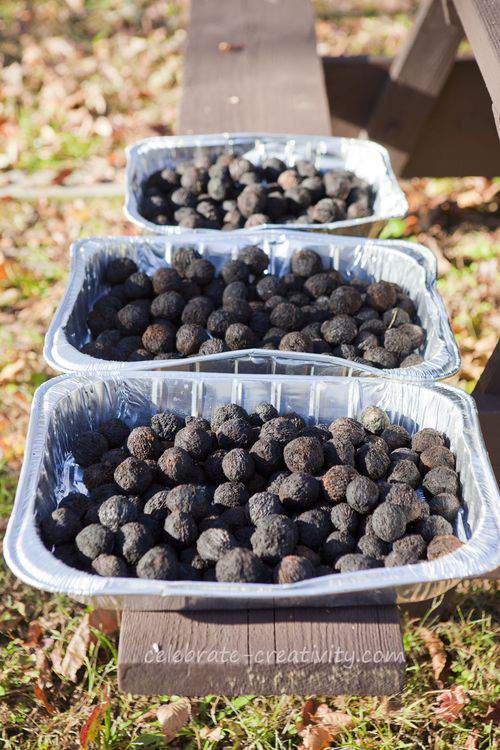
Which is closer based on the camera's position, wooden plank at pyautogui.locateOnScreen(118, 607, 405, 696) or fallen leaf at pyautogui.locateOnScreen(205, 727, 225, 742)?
wooden plank at pyautogui.locateOnScreen(118, 607, 405, 696)

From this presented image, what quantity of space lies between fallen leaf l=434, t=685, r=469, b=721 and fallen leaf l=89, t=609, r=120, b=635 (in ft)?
3.59

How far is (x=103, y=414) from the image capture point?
7.32ft

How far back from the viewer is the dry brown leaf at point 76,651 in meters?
2.43

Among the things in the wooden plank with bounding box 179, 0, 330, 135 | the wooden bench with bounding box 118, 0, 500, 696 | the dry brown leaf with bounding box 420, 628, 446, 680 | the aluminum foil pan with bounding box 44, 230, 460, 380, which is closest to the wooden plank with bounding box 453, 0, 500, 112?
the wooden bench with bounding box 118, 0, 500, 696

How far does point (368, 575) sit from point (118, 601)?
1.84 feet

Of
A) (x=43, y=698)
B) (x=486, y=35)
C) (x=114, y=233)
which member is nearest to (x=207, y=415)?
(x=43, y=698)

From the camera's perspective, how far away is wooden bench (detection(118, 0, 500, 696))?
1599 millimetres

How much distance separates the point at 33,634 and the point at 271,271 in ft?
5.32

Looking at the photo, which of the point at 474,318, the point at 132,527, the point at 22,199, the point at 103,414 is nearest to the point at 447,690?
the point at 132,527

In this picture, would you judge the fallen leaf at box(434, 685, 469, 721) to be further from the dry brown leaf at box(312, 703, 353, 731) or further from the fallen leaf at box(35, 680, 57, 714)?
the fallen leaf at box(35, 680, 57, 714)

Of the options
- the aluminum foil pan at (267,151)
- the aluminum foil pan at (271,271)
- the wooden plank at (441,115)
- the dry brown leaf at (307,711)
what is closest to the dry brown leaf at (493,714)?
the dry brown leaf at (307,711)

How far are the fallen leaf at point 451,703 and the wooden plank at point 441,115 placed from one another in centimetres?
297

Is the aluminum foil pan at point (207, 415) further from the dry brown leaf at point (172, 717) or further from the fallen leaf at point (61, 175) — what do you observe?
the fallen leaf at point (61, 175)

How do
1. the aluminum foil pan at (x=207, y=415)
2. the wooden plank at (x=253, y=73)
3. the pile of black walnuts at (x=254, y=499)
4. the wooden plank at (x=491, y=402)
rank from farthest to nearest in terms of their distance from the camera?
the wooden plank at (x=253, y=73) → the wooden plank at (x=491, y=402) → the pile of black walnuts at (x=254, y=499) → the aluminum foil pan at (x=207, y=415)
